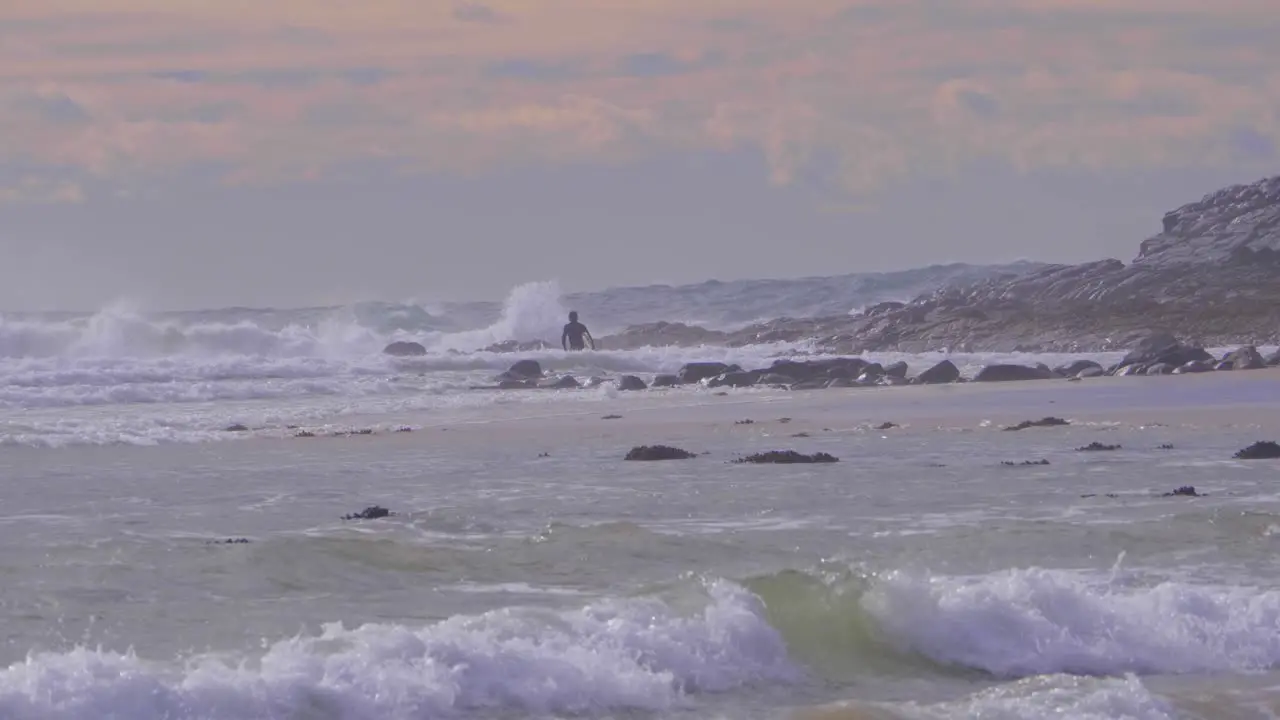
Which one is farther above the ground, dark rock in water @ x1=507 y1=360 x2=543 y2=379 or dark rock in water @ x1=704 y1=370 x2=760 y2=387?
dark rock in water @ x1=507 y1=360 x2=543 y2=379

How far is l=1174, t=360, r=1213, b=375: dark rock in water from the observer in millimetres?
29453

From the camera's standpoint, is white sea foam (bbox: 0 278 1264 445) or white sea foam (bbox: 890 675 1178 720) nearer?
white sea foam (bbox: 890 675 1178 720)

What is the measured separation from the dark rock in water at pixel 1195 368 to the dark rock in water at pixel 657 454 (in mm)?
14647

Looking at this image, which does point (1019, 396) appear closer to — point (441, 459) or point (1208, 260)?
point (441, 459)

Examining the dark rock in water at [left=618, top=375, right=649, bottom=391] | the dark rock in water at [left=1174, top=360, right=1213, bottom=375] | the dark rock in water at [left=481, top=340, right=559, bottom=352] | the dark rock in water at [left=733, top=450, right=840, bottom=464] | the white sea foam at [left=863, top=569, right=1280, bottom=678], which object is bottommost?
the white sea foam at [left=863, top=569, right=1280, bottom=678]

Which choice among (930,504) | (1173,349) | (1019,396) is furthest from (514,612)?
(1173,349)

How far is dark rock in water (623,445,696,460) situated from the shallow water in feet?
0.81

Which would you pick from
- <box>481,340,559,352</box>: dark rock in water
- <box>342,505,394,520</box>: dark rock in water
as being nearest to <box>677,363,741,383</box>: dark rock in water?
<box>481,340,559,352</box>: dark rock in water

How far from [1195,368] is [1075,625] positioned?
2113 cm

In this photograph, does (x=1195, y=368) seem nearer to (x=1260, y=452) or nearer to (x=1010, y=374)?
(x=1010, y=374)

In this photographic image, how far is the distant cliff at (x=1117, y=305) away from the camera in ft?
139

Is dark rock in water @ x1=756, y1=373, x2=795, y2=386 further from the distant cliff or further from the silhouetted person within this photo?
the silhouetted person

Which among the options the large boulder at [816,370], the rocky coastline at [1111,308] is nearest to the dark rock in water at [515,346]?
the rocky coastline at [1111,308]

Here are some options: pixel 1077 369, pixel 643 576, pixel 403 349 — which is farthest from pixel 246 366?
pixel 643 576
